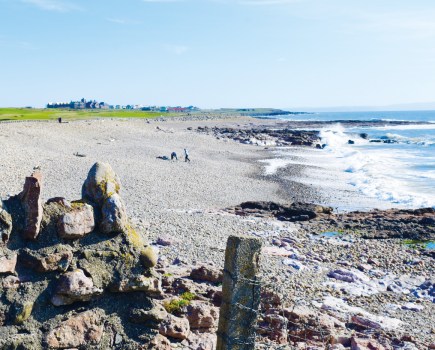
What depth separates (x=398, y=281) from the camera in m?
15.1

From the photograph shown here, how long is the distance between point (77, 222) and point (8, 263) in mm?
897

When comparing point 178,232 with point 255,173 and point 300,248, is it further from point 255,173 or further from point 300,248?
point 255,173

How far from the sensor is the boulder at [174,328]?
21.9 feet

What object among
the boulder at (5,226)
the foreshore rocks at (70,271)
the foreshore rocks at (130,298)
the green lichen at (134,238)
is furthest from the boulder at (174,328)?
the boulder at (5,226)

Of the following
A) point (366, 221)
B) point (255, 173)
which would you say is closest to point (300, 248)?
point (366, 221)

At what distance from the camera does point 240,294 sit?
5398 mm

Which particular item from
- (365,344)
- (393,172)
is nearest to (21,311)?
(365,344)

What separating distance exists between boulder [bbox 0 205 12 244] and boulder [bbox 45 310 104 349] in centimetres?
116

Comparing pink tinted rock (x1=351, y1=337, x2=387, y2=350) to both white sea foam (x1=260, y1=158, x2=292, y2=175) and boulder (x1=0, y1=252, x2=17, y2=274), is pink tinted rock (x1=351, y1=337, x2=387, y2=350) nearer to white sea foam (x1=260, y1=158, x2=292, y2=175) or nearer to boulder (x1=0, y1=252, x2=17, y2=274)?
boulder (x1=0, y1=252, x2=17, y2=274)

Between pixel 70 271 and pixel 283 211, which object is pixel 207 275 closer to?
pixel 70 271

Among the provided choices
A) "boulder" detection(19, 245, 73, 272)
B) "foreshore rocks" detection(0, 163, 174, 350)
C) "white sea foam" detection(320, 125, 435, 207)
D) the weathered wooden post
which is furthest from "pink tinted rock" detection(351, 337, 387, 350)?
"white sea foam" detection(320, 125, 435, 207)

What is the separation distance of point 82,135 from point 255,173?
76.5 ft

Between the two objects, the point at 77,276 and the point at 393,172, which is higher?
the point at 77,276

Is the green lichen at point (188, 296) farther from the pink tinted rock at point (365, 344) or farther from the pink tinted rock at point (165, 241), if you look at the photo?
the pink tinted rock at point (165, 241)
